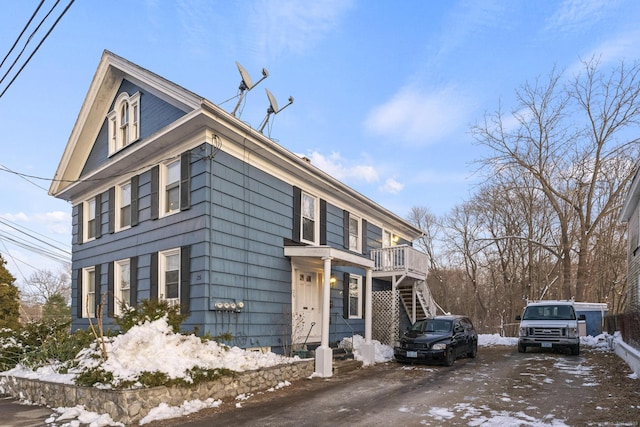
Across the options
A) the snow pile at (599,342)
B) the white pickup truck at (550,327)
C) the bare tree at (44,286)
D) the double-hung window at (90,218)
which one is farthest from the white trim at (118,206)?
the bare tree at (44,286)

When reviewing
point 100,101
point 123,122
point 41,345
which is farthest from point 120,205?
point 41,345

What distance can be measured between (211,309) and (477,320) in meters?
33.4

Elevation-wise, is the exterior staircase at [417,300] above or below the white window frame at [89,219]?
below

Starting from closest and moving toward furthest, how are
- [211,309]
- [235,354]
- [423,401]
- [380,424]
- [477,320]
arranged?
[380,424], [423,401], [235,354], [211,309], [477,320]

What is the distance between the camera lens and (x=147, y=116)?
12898 millimetres

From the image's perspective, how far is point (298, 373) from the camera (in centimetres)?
1070

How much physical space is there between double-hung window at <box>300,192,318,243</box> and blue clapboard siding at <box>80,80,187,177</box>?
4.56m

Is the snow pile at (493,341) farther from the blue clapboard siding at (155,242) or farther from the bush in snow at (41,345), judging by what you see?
the bush in snow at (41,345)

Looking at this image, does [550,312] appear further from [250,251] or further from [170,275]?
[170,275]

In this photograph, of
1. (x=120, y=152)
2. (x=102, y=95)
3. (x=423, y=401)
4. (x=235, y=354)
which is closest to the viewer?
(x=423, y=401)

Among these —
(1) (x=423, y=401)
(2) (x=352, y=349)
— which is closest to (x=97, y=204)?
(2) (x=352, y=349)

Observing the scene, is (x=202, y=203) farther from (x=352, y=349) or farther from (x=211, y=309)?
(x=352, y=349)

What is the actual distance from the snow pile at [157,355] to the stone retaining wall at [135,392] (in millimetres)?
258

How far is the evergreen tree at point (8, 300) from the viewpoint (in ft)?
51.8
